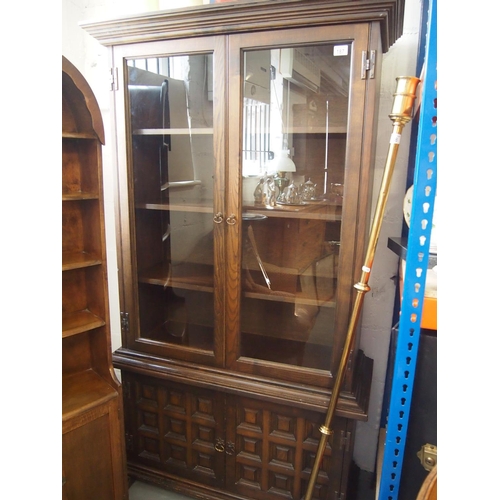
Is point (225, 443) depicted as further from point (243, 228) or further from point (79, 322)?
point (243, 228)

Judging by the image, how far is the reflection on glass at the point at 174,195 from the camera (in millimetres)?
1225

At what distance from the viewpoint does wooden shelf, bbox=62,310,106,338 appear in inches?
45.5

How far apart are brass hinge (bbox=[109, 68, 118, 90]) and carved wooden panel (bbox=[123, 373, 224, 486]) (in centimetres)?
102

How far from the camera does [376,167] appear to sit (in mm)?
1375

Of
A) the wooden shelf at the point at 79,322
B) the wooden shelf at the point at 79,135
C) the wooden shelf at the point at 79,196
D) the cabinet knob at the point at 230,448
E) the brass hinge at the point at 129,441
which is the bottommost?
the brass hinge at the point at 129,441

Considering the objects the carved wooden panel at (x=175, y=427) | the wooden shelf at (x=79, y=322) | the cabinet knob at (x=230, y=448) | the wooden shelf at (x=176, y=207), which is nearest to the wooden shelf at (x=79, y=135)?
the wooden shelf at (x=176, y=207)

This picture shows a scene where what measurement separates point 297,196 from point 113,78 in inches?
27.6

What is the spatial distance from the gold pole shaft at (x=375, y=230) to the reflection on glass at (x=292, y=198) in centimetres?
12

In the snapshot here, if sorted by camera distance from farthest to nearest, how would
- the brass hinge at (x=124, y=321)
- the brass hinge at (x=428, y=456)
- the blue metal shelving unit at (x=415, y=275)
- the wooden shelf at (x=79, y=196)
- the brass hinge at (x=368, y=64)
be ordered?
1. the brass hinge at (x=124, y=321)
2. the wooden shelf at (x=79, y=196)
3. the brass hinge at (x=368, y=64)
4. the brass hinge at (x=428, y=456)
5. the blue metal shelving unit at (x=415, y=275)

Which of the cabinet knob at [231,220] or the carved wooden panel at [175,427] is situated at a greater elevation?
the cabinet knob at [231,220]

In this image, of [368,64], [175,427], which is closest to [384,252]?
[368,64]

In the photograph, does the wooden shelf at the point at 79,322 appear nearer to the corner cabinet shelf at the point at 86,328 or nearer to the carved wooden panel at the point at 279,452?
the corner cabinet shelf at the point at 86,328
